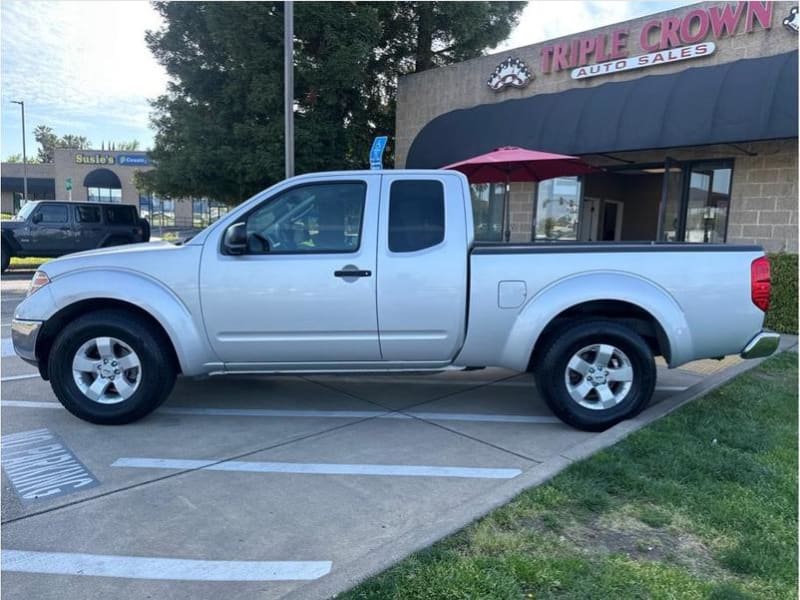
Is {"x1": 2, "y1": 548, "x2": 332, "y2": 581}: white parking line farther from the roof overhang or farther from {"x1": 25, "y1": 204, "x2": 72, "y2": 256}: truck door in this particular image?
{"x1": 25, "y1": 204, "x2": 72, "y2": 256}: truck door

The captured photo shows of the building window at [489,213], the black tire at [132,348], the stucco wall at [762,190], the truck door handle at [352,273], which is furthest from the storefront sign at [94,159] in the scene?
the truck door handle at [352,273]

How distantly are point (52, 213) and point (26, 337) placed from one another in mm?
13593

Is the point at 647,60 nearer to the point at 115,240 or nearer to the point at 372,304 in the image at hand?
the point at 372,304

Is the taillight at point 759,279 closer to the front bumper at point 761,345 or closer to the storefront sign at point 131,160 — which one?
the front bumper at point 761,345

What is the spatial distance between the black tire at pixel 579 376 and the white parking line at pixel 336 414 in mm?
402

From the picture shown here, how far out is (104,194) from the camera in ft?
159

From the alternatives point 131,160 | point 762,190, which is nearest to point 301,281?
point 762,190

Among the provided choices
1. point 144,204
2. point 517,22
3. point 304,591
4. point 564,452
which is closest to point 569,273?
point 564,452

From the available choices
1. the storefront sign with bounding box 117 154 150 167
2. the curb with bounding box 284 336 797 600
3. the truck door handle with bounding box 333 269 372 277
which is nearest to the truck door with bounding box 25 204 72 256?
the truck door handle with bounding box 333 269 372 277

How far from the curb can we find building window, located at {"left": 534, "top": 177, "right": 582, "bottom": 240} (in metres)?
8.38

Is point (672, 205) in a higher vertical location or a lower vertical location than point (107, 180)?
lower

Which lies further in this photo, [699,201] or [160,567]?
[699,201]

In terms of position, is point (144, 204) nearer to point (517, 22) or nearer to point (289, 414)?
point (517, 22)

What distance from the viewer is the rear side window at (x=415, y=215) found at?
4.66 meters
